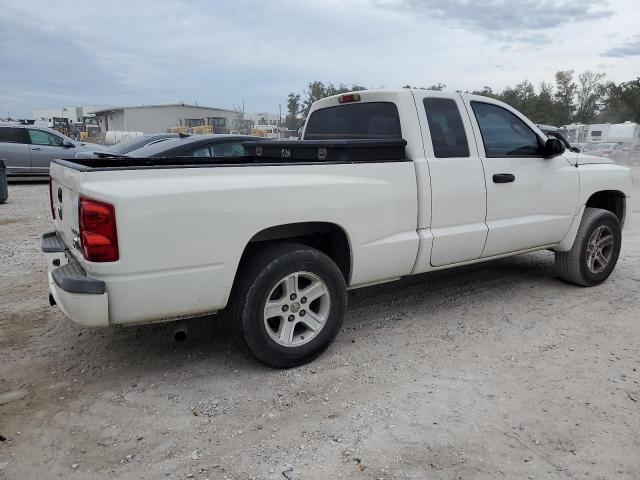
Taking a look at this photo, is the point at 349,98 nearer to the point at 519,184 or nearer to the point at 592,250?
the point at 519,184

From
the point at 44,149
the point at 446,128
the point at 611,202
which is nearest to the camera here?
the point at 446,128

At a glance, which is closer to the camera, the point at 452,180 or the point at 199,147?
the point at 452,180

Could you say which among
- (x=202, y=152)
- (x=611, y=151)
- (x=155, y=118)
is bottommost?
(x=611, y=151)

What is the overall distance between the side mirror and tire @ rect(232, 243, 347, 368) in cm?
248

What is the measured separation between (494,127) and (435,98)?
27.4 inches

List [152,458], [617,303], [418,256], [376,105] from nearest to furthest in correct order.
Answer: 1. [152,458]
2. [418,256]
3. [376,105]
4. [617,303]

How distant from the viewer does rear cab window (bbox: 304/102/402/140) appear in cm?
429

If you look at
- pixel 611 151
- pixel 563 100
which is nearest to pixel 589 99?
pixel 563 100

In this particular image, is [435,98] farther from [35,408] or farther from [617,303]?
[35,408]

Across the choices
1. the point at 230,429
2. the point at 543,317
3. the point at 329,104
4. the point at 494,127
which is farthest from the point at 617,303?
the point at 230,429

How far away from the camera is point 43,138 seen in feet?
48.0

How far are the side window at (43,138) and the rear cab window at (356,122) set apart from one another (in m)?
11.9

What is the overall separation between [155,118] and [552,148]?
61.7 metres

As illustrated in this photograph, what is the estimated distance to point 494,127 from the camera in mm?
4668
